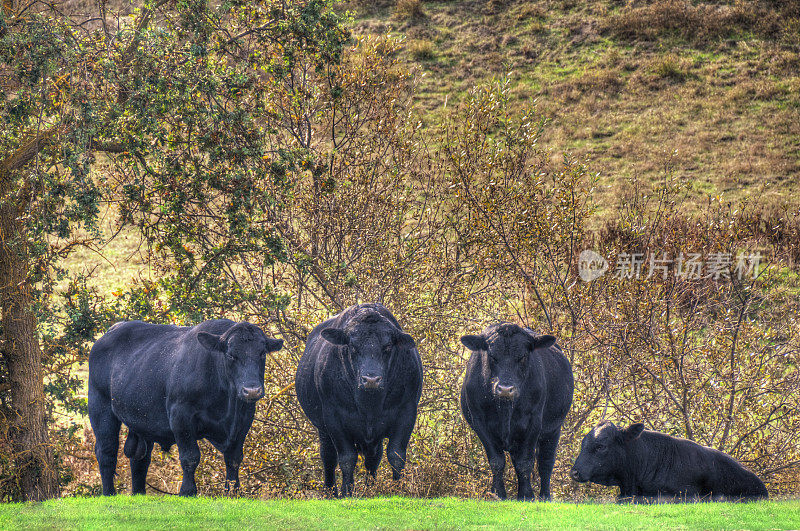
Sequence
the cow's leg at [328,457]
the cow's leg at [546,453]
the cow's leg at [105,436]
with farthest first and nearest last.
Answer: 1. the cow's leg at [105,436]
2. the cow's leg at [546,453]
3. the cow's leg at [328,457]

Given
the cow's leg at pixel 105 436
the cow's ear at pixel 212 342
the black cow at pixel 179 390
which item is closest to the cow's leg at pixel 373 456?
the black cow at pixel 179 390

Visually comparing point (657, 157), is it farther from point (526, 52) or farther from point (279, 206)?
point (279, 206)

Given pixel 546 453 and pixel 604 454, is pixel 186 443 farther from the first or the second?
pixel 604 454

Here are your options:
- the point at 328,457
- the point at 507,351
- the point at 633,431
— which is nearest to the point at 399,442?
the point at 328,457

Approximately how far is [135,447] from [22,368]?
11.2 ft

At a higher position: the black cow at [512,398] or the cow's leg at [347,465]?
the black cow at [512,398]

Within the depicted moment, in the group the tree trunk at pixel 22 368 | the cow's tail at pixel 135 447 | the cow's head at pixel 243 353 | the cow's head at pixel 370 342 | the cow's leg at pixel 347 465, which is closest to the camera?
the cow's head at pixel 243 353

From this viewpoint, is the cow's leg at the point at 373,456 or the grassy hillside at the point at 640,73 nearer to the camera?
the cow's leg at the point at 373,456

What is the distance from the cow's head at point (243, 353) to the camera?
11.7m

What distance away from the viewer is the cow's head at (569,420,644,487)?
46.9 feet

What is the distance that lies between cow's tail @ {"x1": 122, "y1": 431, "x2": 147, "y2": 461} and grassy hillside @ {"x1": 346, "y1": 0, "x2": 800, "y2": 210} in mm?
26202

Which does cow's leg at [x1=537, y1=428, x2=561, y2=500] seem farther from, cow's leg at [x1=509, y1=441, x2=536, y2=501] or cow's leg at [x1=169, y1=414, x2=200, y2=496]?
cow's leg at [x1=169, y1=414, x2=200, y2=496]

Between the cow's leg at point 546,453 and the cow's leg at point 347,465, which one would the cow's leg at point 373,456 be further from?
the cow's leg at point 546,453

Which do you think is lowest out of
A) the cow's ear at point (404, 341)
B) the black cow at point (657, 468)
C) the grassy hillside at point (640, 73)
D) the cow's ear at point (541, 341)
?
the black cow at point (657, 468)
